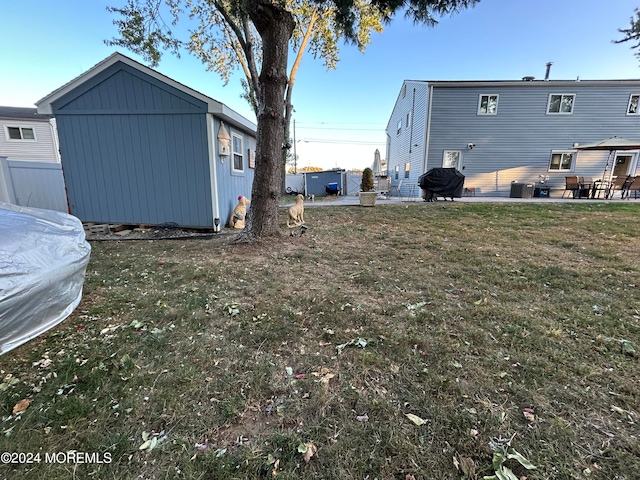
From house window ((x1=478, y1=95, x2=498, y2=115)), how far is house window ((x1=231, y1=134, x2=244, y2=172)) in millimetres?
11505

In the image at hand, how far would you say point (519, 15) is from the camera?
25.5 ft

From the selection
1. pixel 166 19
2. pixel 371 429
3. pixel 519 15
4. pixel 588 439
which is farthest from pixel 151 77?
→ pixel 519 15

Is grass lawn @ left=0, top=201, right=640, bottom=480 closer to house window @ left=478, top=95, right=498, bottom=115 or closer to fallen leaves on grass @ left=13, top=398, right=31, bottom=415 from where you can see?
fallen leaves on grass @ left=13, top=398, right=31, bottom=415

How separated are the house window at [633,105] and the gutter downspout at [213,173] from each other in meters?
18.2

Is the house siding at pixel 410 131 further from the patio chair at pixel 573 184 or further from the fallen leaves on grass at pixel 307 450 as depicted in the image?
the fallen leaves on grass at pixel 307 450

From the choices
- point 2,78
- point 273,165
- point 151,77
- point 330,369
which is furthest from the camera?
point 2,78

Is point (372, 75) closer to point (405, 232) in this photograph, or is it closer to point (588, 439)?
point (405, 232)

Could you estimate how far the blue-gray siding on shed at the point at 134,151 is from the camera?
570 centimetres

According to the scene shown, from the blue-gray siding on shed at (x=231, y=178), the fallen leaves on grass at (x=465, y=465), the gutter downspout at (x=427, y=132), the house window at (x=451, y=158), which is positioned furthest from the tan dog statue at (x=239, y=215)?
the house window at (x=451, y=158)

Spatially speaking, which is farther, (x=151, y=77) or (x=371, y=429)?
(x=151, y=77)

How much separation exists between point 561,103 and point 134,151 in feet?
55.9

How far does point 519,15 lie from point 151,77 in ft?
31.5

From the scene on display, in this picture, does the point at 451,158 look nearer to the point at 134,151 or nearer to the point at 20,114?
the point at 134,151

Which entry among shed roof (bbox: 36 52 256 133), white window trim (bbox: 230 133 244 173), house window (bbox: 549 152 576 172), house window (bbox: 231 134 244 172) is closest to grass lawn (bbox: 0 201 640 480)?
shed roof (bbox: 36 52 256 133)
